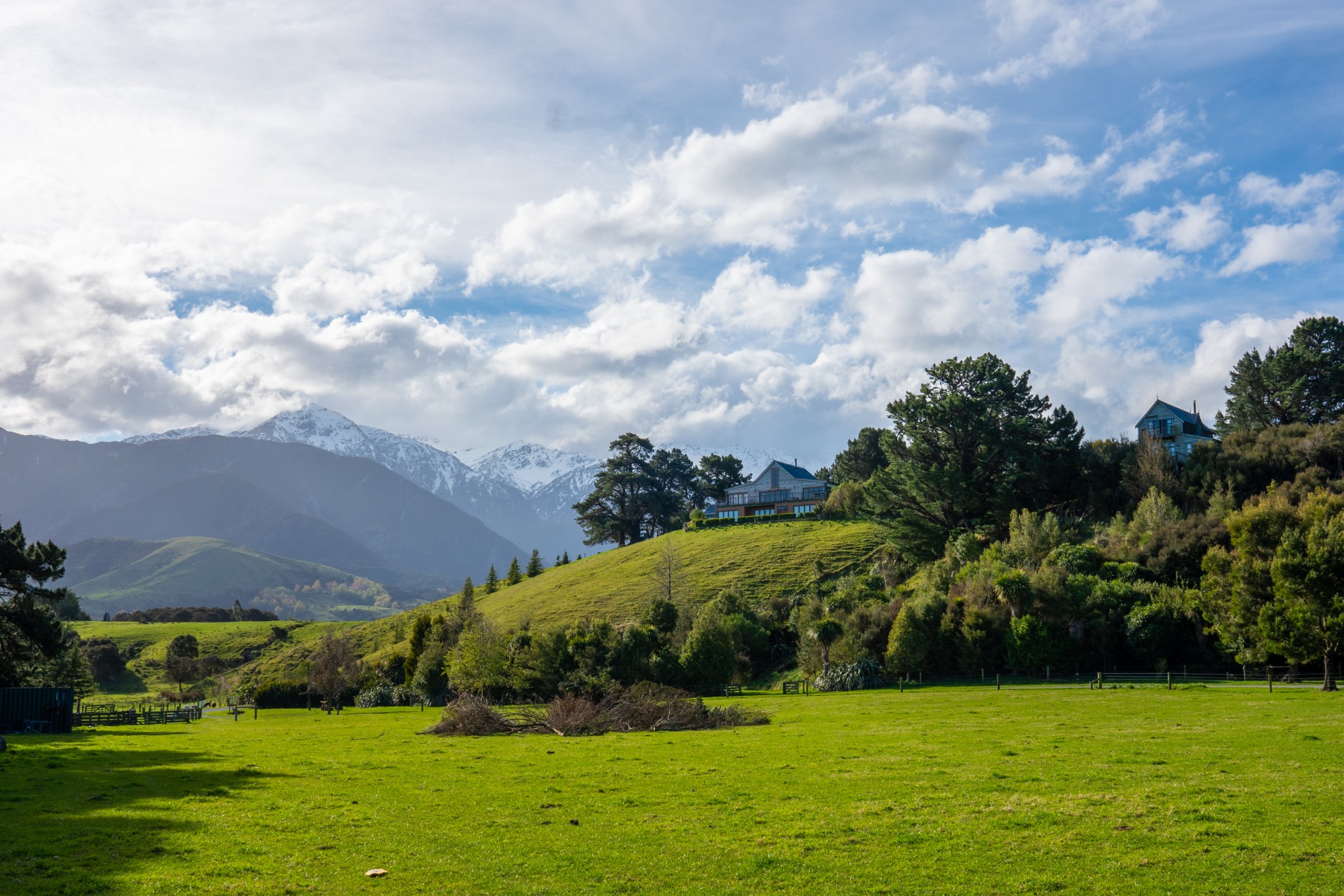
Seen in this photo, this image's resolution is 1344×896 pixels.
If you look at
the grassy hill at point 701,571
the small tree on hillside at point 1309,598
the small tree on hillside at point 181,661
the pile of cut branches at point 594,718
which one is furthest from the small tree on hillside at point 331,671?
the small tree on hillside at point 1309,598

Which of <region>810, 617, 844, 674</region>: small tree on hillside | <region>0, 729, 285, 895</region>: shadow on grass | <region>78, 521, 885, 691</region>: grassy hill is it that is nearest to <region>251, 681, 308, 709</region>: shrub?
<region>78, 521, 885, 691</region>: grassy hill

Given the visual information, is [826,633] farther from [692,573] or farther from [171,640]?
[171,640]

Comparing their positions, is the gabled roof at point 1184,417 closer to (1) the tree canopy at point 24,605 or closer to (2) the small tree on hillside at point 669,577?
Result: (2) the small tree on hillside at point 669,577

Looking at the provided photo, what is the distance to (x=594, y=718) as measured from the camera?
117ft

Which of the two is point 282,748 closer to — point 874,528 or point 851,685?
point 851,685

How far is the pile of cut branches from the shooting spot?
116 ft

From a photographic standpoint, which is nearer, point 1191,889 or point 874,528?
point 1191,889

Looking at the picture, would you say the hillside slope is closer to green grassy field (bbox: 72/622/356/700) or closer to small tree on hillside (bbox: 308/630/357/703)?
green grassy field (bbox: 72/622/356/700)

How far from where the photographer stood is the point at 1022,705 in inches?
1502

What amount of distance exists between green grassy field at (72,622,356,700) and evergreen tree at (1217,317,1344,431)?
12201 centimetres

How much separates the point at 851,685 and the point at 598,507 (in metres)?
95.2

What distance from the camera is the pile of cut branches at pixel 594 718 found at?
3550cm

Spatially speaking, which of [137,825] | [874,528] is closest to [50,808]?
[137,825]

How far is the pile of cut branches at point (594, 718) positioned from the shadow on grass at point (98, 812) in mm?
9995
